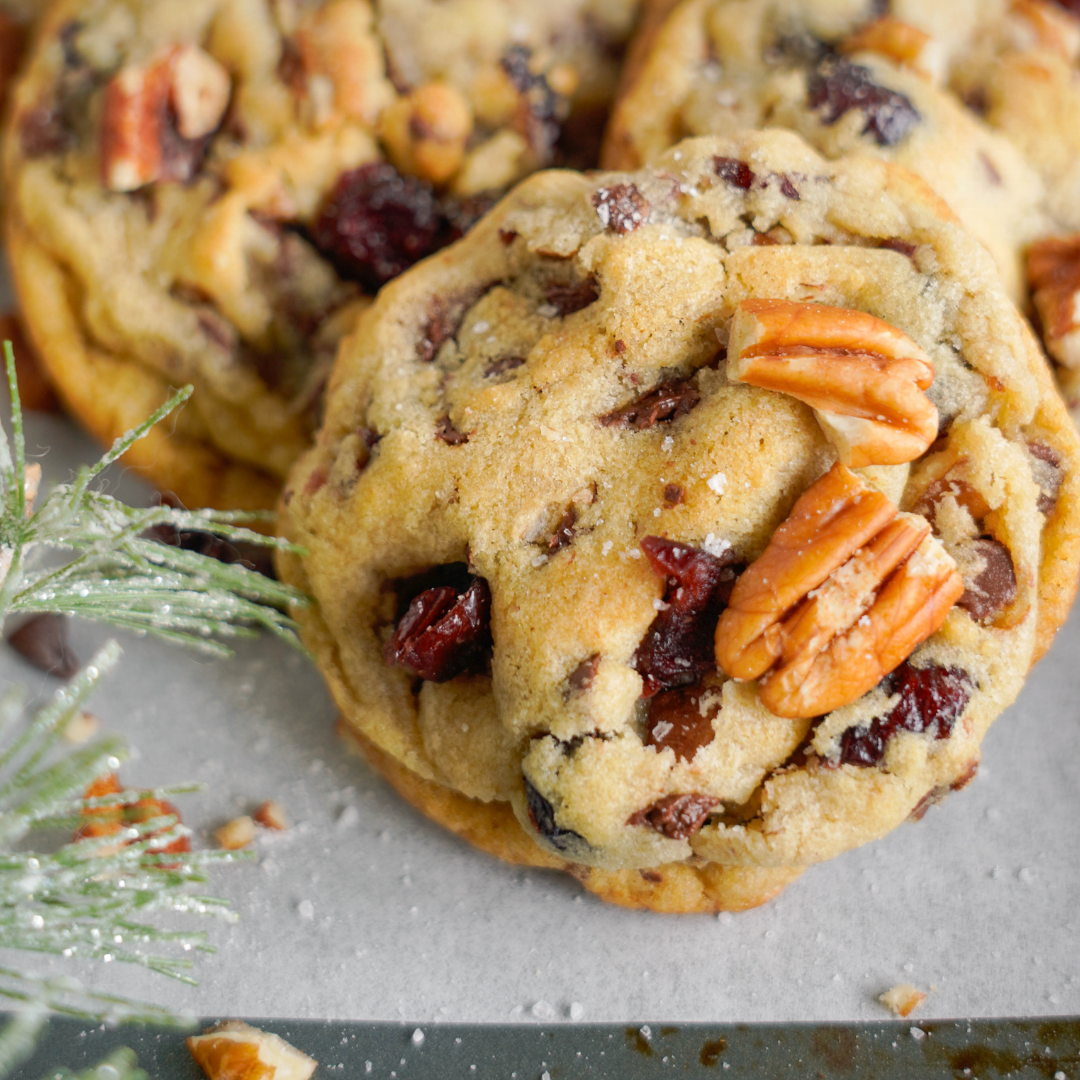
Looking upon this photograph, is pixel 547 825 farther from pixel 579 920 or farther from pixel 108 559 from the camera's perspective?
pixel 108 559

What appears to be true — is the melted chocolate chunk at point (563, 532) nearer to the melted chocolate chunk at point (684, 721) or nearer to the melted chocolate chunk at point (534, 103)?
Answer: the melted chocolate chunk at point (684, 721)

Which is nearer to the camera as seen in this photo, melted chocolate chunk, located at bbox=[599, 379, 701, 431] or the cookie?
melted chocolate chunk, located at bbox=[599, 379, 701, 431]

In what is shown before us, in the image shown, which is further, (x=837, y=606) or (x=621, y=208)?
(x=621, y=208)

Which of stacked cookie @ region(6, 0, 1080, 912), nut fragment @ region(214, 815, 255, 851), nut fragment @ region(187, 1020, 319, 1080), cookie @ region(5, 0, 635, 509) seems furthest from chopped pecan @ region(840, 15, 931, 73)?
nut fragment @ region(187, 1020, 319, 1080)

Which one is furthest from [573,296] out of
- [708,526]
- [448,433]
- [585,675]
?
[585,675]

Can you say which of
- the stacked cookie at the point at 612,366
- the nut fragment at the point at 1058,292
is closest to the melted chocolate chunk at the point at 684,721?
the stacked cookie at the point at 612,366

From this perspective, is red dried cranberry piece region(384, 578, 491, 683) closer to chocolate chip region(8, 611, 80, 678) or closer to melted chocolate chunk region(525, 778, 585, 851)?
melted chocolate chunk region(525, 778, 585, 851)
